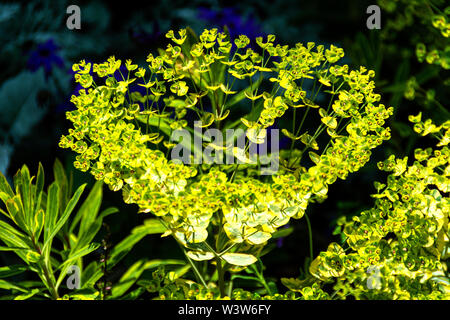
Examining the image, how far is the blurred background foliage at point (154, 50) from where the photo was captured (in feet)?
3.55

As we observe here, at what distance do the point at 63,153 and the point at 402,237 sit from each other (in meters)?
0.89

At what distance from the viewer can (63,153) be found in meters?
1.25

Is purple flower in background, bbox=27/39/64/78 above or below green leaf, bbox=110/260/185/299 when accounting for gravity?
above

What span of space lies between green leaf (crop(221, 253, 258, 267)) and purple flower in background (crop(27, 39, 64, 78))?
0.74 meters

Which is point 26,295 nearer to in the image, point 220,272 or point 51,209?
point 51,209

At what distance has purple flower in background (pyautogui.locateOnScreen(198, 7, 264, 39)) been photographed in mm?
1032

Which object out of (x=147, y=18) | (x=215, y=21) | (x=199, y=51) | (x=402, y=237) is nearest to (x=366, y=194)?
(x=402, y=237)

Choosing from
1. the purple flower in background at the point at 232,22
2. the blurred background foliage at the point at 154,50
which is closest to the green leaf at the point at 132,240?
the blurred background foliage at the point at 154,50

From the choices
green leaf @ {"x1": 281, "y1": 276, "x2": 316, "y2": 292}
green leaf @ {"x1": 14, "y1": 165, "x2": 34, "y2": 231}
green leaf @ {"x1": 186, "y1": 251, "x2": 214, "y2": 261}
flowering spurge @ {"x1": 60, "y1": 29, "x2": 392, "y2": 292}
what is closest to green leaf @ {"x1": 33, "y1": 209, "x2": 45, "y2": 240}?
green leaf @ {"x1": 14, "y1": 165, "x2": 34, "y2": 231}

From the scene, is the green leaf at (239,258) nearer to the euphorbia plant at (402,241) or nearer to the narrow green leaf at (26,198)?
the euphorbia plant at (402,241)

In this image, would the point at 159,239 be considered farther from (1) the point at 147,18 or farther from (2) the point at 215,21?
(1) the point at 147,18

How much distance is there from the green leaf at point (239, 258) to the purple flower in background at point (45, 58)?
741 millimetres

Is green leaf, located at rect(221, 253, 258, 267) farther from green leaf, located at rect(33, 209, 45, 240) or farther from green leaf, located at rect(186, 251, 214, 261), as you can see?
green leaf, located at rect(33, 209, 45, 240)

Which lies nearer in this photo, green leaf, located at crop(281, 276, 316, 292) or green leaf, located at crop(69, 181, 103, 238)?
green leaf, located at crop(281, 276, 316, 292)
